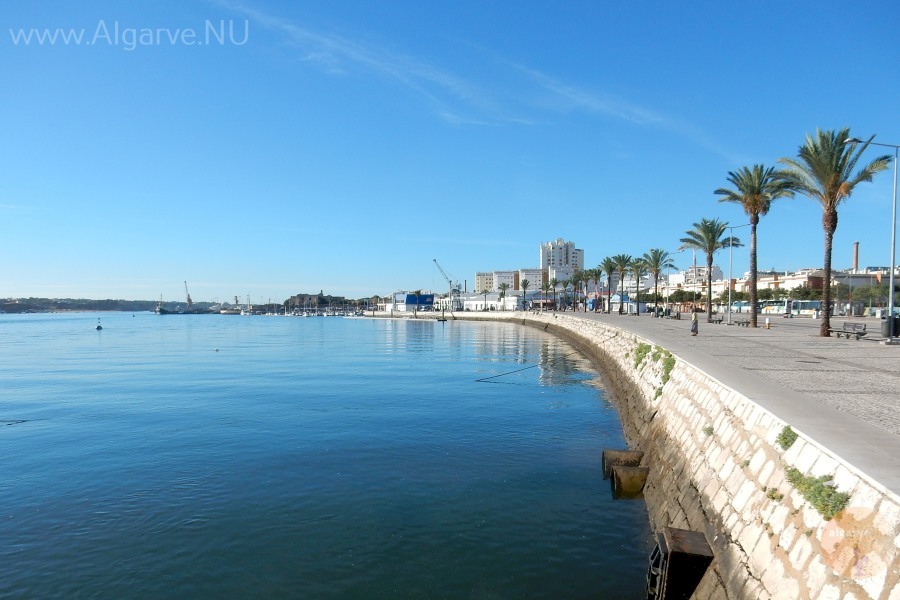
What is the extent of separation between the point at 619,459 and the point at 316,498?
6716 millimetres

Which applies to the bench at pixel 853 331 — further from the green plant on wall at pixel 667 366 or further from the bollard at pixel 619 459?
the bollard at pixel 619 459

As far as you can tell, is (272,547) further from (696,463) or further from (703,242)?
(703,242)

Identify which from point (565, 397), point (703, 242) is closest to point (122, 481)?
point (565, 397)

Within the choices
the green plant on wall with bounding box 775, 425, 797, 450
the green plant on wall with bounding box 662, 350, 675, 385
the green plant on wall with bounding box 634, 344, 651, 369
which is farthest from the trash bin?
the green plant on wall with bounding box 775, 425, 797, 450

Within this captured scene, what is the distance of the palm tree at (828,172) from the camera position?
28.0 meters

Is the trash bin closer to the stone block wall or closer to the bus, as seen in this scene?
the stone block wall

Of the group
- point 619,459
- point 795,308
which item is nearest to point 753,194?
point 619,459

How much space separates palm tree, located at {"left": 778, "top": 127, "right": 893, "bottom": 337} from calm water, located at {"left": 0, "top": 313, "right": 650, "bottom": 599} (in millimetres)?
16422

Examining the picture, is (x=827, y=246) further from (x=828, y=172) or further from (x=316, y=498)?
(x=316, y=498)

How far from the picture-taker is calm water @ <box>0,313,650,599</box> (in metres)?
8.21

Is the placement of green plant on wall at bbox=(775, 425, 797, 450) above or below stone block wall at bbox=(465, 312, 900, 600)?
above

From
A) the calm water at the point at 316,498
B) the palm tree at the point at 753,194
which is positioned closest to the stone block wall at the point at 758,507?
the calm water at the point at 316,498

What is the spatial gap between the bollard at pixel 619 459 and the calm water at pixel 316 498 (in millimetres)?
342

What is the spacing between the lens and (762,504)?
6.95 metres
